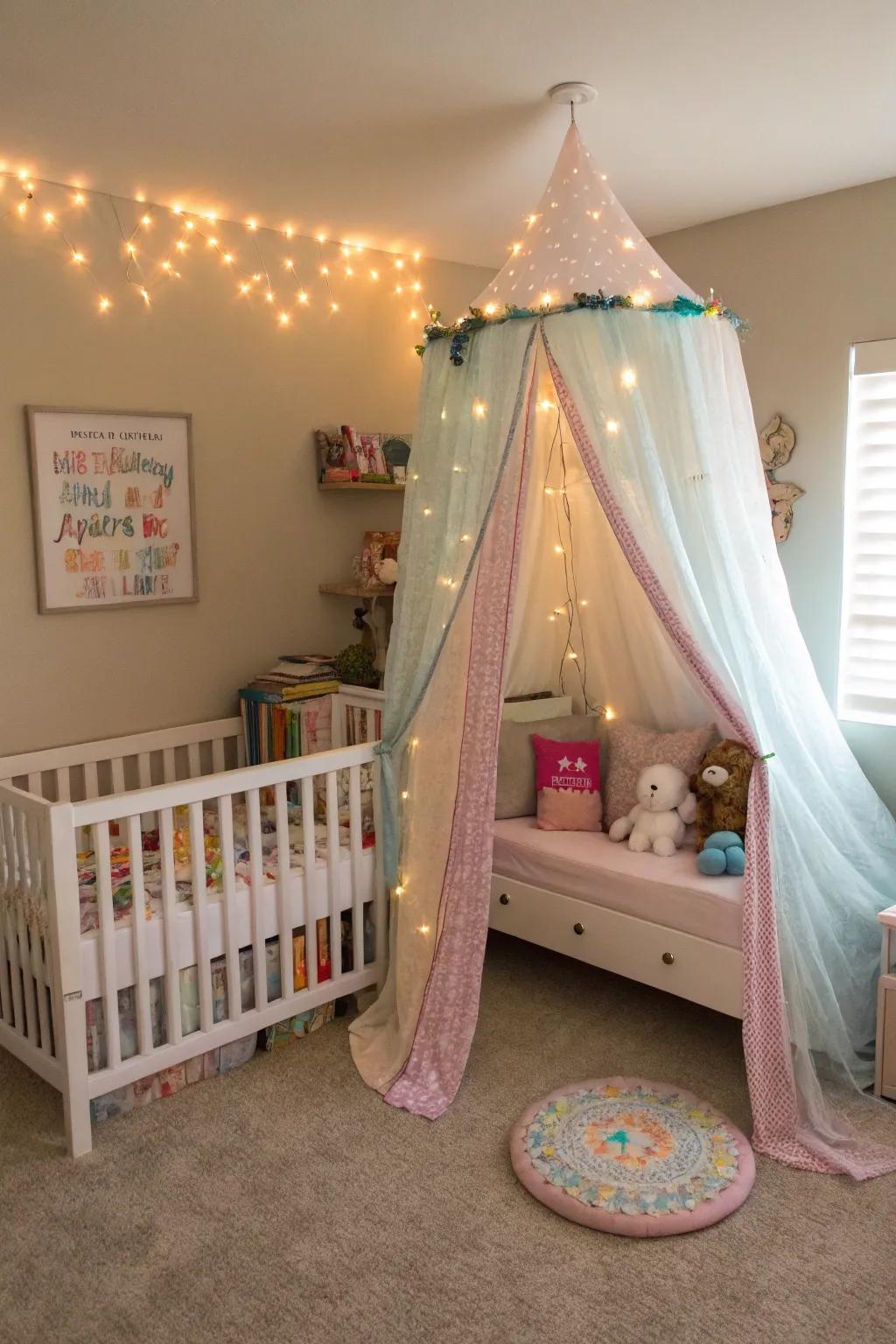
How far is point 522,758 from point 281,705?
0.83 meters

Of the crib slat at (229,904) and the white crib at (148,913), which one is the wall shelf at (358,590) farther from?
the crib slat at (229,904)

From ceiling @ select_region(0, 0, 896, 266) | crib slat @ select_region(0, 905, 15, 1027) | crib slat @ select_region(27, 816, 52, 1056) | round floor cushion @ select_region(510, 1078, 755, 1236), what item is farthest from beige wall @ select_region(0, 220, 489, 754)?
round floor cushion @ select_region(510, 1078, 755, 1236)

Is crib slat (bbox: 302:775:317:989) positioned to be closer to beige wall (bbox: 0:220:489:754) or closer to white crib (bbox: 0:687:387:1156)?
white crib (bbox: 0:687:387:1156)

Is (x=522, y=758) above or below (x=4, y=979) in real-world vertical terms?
above

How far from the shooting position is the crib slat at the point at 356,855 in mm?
3277

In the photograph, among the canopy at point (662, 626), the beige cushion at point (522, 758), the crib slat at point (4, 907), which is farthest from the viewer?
the beige cushion at point (522, 758)

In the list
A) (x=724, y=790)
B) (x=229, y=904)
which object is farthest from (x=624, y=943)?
(x=229, y=904)

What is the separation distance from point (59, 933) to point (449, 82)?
2184 millimetres

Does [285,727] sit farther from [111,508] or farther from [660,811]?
[660,811]

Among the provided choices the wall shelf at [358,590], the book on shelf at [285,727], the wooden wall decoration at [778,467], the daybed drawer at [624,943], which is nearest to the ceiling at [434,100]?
the wooden wall decoration at [778,467]

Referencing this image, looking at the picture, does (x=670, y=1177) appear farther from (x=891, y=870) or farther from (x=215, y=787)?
(x=215, y=787)

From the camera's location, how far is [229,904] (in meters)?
2.95

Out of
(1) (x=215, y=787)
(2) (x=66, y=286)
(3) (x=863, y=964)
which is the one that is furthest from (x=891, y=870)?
(2) (x=66, y=286)

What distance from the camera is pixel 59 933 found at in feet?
8.48
